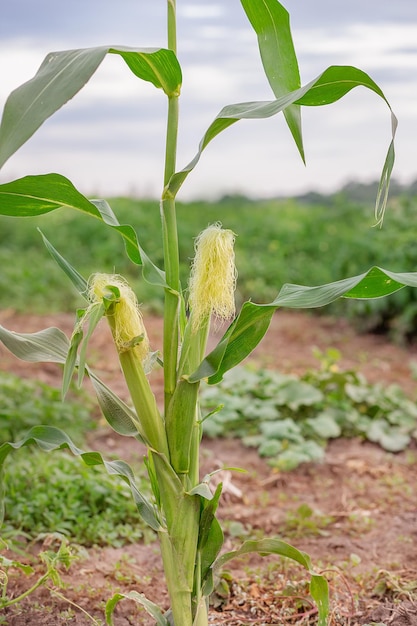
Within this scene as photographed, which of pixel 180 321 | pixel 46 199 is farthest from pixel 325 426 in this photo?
pixel 46 199

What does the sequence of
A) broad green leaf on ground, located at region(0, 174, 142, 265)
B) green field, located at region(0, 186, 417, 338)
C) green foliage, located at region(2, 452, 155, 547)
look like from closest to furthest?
broad green leaf on ground, located at region(0, 174, 142, 265)
green foliage, located at region(2, 452, 155, 547)
green field, located at region(0, 186, 417, 338)

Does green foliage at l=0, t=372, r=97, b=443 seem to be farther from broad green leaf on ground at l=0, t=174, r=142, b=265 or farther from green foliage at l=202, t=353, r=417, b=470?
broad green leaf on ground at l=0, t=174, r=142, b=265

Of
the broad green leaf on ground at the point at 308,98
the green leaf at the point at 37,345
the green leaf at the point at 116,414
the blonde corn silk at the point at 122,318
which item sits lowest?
the green leaf at the point at 116,414

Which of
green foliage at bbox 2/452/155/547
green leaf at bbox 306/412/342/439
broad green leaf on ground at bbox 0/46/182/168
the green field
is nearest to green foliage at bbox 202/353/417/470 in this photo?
green leaf at bbox 306/412/342/439

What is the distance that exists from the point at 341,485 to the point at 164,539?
1.91m

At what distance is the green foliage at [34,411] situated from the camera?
12.1 ft

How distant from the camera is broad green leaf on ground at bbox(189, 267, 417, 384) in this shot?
1.69 m

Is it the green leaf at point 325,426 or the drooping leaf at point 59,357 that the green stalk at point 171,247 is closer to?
the drooping leaf at point 59,357

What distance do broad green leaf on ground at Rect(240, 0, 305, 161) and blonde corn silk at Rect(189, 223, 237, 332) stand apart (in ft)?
1.29

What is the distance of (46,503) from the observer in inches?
112

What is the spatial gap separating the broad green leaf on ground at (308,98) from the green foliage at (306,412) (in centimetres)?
223

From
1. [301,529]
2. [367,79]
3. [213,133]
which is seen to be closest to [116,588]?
[301,529]

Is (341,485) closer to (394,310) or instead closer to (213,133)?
(213,133)

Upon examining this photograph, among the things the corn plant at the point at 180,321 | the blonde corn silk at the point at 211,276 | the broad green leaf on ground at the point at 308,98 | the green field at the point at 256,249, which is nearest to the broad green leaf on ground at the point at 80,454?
the corn plant at the point at 180,321
